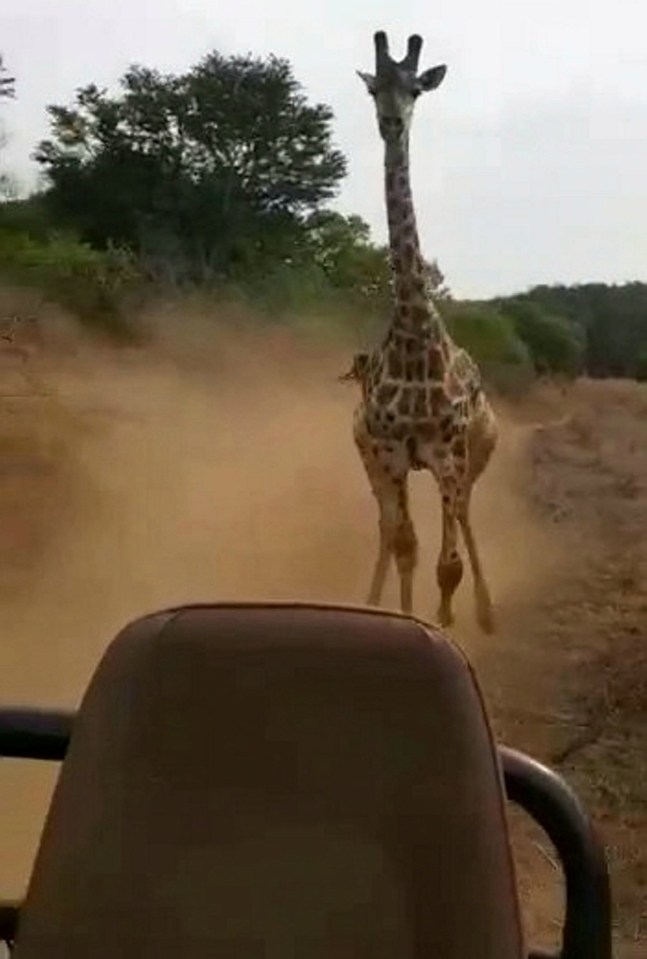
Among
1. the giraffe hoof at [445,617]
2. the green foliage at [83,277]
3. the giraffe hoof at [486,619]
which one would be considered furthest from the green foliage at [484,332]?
the green foliage at [83,277]

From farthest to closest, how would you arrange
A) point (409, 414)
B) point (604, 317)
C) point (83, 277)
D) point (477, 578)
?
point (83, 277) < point (604, 317) < point (477, 578) < point (409, 414)

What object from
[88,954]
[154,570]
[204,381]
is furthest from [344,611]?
[204,381]

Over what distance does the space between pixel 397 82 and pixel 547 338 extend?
1.67m

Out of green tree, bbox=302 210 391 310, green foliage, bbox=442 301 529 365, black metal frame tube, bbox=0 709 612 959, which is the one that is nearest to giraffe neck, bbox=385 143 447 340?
green foliage, bbox=442 301 529 365

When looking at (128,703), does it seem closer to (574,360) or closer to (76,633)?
(76,633)

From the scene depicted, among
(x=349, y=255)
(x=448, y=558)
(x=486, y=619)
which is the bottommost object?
(x=486, y=619)

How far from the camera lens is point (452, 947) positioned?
1592 mm

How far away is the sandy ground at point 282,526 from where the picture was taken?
5.25 m

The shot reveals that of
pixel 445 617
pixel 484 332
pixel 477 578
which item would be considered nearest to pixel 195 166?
pixel 484 332

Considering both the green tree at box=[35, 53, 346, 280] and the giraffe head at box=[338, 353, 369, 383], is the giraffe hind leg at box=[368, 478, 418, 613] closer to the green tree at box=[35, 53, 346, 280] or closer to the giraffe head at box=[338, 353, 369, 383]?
the giraffe head at box=[338, 353, 369, 383]

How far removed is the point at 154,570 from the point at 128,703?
5128 mm

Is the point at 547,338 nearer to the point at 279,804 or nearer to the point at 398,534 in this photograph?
the point at 398,534

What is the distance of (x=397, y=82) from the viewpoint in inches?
218

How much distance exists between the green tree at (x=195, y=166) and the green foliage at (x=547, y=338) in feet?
5.01
